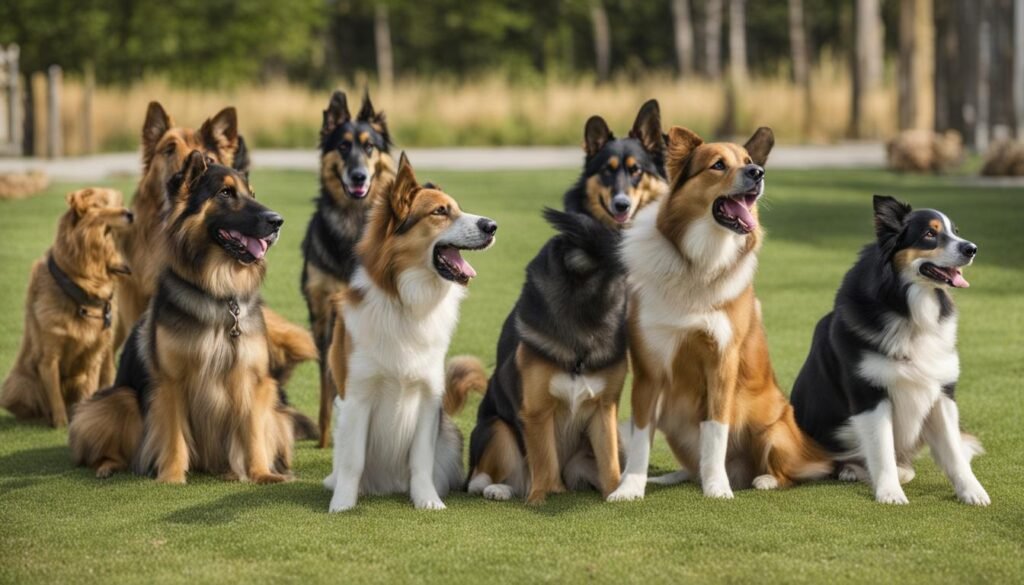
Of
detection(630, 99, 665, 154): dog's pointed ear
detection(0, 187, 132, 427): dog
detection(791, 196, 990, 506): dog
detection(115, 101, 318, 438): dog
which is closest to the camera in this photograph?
detection(791, 196, 990, 506): dog

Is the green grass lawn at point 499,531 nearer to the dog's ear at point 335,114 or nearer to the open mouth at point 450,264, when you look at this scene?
the open mouth at point 450,264

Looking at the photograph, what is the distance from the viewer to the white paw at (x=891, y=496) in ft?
20.5

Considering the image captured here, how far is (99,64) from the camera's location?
39.6m

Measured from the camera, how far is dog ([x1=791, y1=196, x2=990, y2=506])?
620 centimetres

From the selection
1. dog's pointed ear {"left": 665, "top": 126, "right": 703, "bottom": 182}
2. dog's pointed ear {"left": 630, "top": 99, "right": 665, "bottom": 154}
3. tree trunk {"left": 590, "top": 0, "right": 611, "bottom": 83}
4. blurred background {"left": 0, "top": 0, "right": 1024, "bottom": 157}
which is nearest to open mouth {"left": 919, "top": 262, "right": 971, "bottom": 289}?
dog's pointed ear {"left": 665, "top": 126, "right": 703, "bottom": 182}

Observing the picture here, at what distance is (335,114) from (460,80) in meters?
47.2

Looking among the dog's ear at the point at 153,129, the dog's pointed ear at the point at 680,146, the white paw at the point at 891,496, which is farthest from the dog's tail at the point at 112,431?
the white paw at the point at 891,496

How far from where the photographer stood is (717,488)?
641cm

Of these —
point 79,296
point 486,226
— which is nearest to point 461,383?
point 486,226

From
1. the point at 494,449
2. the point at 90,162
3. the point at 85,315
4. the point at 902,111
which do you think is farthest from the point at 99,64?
the point at 494,449

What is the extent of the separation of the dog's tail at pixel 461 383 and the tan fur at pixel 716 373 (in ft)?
4.14

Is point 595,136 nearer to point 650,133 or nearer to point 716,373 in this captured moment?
point 650,133

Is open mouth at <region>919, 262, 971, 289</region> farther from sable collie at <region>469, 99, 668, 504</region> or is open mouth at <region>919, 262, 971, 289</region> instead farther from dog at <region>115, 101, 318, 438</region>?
dog at <region>115, 101, 318, 438</region>

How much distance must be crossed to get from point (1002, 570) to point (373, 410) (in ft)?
8.88
